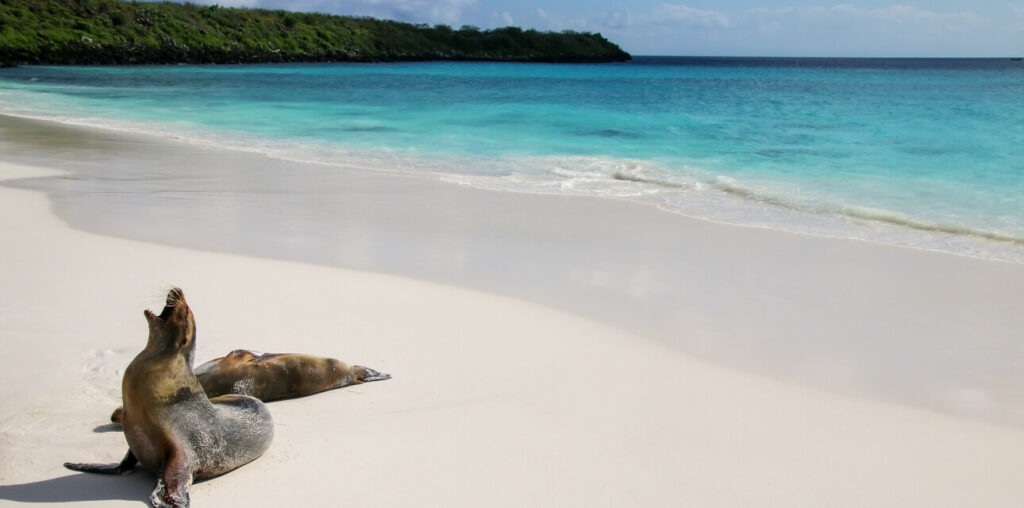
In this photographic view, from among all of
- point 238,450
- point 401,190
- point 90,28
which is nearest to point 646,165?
point 401,190

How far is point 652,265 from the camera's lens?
261 inches

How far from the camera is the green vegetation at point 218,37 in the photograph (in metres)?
50.4

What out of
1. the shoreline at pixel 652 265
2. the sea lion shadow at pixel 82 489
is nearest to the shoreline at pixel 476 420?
the sea lion shadow at pixel 82 489

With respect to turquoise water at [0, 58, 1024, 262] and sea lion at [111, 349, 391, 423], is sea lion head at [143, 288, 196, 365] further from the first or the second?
turquoise water at [0, 58, 1024, 262]

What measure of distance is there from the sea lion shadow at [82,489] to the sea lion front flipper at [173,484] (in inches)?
4.7

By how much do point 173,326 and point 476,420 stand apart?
1330mm

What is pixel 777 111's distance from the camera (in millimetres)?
25047

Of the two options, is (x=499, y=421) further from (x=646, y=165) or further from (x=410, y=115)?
(x=410, y=115)

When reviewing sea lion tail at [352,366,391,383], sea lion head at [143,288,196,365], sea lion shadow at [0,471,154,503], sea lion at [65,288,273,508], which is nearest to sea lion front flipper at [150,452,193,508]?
sea lion at [65,288,273,508]

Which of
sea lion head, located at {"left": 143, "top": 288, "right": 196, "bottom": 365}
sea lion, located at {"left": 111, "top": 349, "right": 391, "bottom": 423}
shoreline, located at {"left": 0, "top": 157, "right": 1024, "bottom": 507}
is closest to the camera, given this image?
sea lion head, located at {"left": 143, "top": 288, "right": 196, "bottom": 365}

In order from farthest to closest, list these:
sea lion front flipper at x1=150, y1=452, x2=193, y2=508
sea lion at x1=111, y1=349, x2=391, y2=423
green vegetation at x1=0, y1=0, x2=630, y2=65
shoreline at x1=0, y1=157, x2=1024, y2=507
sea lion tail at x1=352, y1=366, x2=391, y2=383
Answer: green vegetation at x1=0, y1=0, x2=630, y2=65 → sea lion tail at x1=352, y1=366, x2=391, y2=383 → sea lion at x1=111, y1=349, x2=391, y2=423 → shoreline at x1=0, y1=157, x2=1024, y2=507 → sea lion front flipper at x1=150, y1=452, x2=193, y2=508

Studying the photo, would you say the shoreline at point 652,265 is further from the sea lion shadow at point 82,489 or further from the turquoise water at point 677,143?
the sea lion shadow at point 82,489

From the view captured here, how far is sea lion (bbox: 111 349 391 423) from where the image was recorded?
152 inches

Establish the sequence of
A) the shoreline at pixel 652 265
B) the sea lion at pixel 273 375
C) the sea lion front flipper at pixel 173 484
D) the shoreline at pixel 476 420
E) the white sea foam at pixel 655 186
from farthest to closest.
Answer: the white sea foam at pixel 655 186
the shoreline at pixel 652 265
the sea lion at pixel 273 375
the shoreline at pixel 476 420
the sea lion front flipper at pixel 173 484
